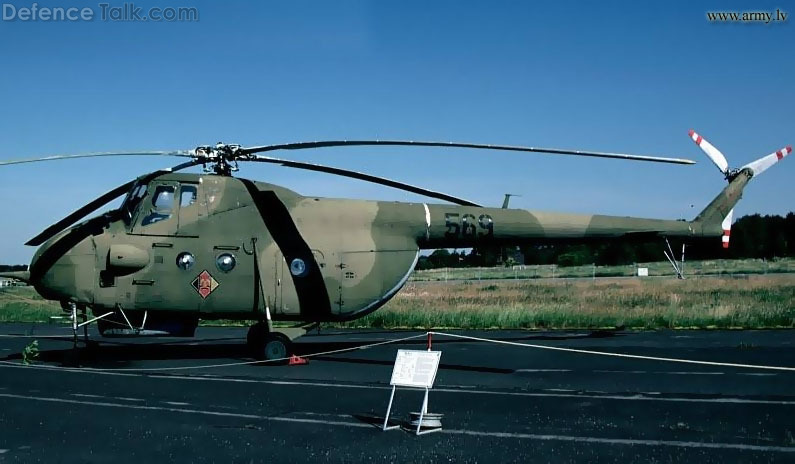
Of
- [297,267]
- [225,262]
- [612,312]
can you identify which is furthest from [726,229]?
[225,262]

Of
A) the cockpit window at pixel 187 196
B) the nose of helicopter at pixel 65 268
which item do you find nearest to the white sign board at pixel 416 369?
the cockpit window at pixel 187 196

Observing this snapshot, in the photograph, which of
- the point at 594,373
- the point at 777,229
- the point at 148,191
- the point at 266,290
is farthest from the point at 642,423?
the point at 777,229

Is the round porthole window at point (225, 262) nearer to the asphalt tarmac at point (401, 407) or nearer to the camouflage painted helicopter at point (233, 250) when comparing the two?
the camouflage painted helicopter at point (233, 250)

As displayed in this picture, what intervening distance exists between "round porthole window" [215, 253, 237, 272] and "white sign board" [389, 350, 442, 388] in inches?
328

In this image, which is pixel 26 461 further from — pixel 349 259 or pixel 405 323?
pixel 405 323

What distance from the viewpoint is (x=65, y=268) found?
17062 mm

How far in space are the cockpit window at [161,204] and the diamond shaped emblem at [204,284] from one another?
5.38 ft

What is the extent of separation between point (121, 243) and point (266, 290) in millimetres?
3551

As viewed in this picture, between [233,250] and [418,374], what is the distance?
8854 mm

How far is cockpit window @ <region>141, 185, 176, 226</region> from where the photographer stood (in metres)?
17.6

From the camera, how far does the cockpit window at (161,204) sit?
17.6m

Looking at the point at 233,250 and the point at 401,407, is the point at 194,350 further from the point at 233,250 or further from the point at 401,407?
the point at 401,407

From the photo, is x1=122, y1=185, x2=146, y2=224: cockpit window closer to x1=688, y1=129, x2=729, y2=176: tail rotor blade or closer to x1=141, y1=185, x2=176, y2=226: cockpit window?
x1=141, y1=185, x2=176, y2=226: cockpit window

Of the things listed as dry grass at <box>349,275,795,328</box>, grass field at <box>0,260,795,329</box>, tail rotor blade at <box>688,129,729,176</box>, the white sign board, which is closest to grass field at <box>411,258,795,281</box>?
grass field at <box>0,260,795,329</box>
